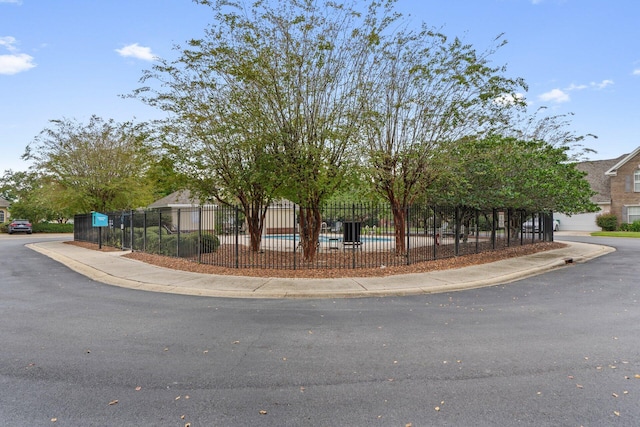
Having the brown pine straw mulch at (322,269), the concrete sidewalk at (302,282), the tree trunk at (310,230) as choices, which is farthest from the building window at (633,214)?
the tree trunk at (310,230)

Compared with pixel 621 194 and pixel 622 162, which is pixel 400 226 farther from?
pixel 622 162

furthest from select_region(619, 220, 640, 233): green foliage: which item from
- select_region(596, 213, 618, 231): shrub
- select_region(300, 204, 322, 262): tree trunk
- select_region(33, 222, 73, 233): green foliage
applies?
select_region(33, 222, 73, 233): green foliage

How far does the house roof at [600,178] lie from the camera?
35.2 meters

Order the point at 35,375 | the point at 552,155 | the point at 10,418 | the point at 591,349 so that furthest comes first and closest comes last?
the point at 552,155 < the point at 591,349 < the point at 35,375 < the point at 10,418

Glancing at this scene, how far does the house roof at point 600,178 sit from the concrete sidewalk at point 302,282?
28.3m

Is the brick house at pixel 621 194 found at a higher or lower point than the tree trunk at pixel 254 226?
higher

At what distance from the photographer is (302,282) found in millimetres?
9984

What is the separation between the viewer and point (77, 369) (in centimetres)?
439

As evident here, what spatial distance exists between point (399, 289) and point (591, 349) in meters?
4.42

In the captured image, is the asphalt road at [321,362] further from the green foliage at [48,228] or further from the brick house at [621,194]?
the green foliage at [48,228]

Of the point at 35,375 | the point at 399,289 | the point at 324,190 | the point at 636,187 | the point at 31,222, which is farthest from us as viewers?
the point at 31,222

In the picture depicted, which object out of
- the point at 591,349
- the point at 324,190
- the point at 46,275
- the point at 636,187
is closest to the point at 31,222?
the point at 46,275

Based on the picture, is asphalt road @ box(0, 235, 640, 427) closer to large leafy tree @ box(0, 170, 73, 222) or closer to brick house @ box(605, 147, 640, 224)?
large leafy tree @ box(0, 170, 73, 222)

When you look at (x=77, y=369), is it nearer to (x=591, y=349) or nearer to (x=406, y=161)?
(x=591, y=349)
